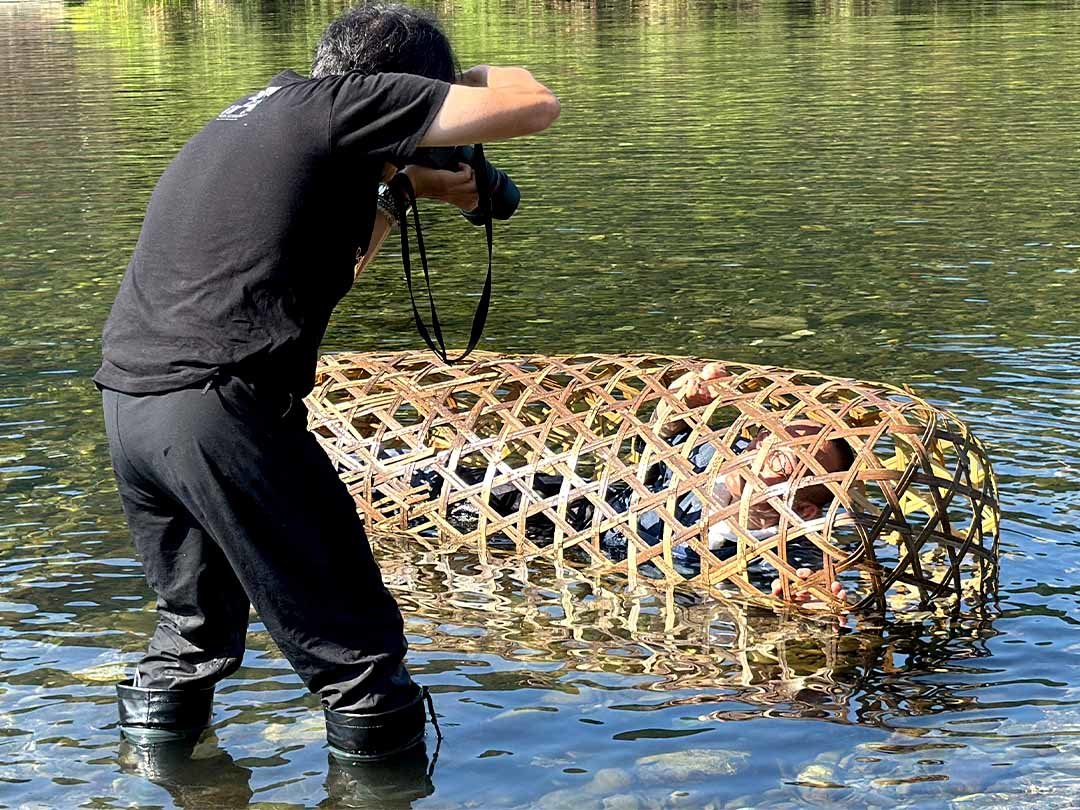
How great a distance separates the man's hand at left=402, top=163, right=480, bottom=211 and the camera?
0.02 m

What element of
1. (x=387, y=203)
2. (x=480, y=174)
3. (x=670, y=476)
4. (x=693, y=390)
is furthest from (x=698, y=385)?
(x=387, y=203)

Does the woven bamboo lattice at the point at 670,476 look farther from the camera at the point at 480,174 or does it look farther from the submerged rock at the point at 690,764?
the camera at the point at 480,174

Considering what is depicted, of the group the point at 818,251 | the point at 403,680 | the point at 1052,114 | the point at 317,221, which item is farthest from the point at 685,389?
the point at 1052,114

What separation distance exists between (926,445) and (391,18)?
3052 mm

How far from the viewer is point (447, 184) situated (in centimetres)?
450

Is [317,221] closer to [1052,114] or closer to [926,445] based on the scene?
[926,445]

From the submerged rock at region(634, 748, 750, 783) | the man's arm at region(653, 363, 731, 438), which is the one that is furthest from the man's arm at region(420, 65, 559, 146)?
the man's arm at region(653, 363, 731, 438)

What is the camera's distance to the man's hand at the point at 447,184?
4.41 m

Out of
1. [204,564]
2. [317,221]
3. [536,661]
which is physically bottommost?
[536,661]

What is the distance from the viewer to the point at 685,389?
22.6 ft

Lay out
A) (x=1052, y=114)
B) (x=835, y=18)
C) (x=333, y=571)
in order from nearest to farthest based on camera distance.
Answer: (x=333, y=571), (x=1052, y=114), (x=835, y=18)

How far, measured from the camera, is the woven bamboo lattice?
20.0 feet

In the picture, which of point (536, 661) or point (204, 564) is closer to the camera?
point (204, 564)

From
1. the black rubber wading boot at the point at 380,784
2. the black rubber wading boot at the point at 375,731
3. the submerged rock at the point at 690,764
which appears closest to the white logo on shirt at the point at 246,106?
the black rubber wading boot at the point at 375,731
